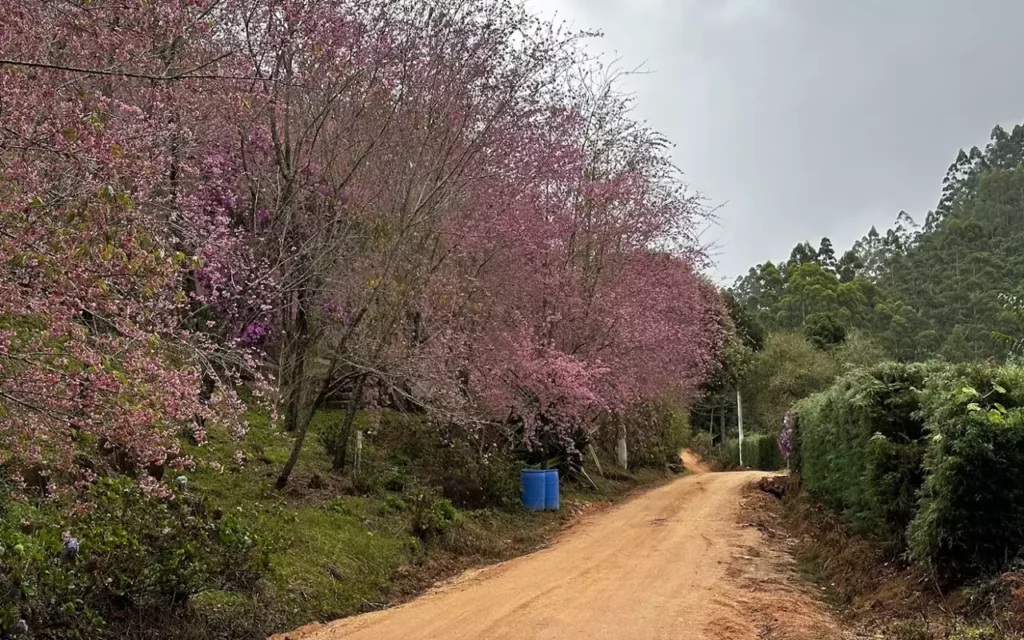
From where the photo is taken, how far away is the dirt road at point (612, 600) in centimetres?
629

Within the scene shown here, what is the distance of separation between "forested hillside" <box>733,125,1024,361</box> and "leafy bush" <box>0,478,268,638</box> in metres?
34.4

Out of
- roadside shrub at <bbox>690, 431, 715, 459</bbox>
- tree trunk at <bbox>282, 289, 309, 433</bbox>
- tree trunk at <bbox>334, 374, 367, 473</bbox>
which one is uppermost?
tree trunk at <bbox>282, 289, 309, 433</bbox>

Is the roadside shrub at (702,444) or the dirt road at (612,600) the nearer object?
the dirt road at (612,600)

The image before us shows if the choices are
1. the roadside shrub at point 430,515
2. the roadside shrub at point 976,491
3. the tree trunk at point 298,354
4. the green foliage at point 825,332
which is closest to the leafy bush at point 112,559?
the roadside shrub at point 430,515

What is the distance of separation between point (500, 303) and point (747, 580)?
765cm

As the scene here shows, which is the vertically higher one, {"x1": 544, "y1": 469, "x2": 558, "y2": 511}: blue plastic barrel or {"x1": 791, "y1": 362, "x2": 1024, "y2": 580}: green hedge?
{"x1": 791, "y1": 362, "x2": 1024, "y2": 580}: green hedge

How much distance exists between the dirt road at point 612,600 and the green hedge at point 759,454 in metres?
22.0

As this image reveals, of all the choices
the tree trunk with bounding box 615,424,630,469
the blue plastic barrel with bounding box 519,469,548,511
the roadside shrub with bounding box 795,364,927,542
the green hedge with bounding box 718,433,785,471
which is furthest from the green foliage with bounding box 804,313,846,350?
the roadside shrub with bounding box 795,364,927,542

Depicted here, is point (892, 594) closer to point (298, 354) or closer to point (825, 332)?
point (298, 354)

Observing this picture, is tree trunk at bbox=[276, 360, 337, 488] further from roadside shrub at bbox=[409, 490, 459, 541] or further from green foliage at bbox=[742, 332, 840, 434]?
green foliage at bbox=[742, 332, 840, 434]

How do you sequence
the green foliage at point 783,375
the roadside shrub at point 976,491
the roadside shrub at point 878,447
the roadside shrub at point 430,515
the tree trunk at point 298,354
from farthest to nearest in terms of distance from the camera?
the green foliage at point 783,375 → the tree trunk at point 298,354 → the roadside shrub at point 430,515 → the roadside shrub at point 878,447 → the roadside shrub at point 976,491

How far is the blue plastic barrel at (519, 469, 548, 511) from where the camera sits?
13852 millimetres

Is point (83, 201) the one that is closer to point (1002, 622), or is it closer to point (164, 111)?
point (164, 111)

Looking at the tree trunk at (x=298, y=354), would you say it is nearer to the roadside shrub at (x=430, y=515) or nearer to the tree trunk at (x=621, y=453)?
the roadside shrub at (x=430, y=515)
